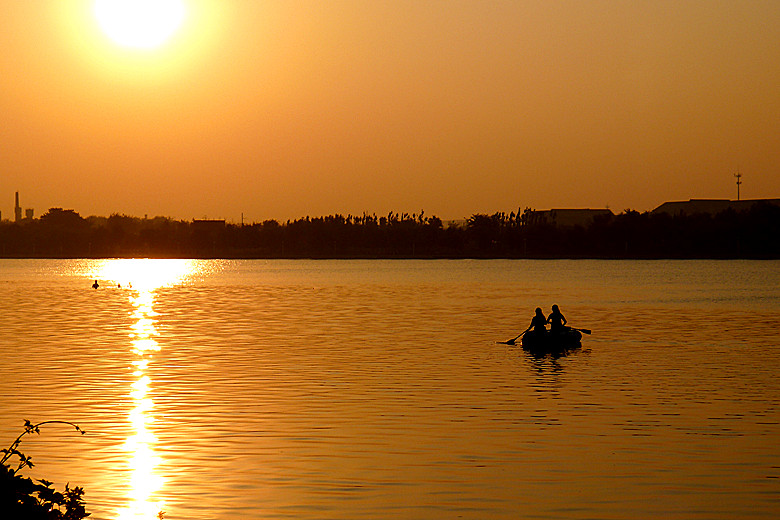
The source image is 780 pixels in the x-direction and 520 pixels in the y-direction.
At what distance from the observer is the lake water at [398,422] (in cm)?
2008

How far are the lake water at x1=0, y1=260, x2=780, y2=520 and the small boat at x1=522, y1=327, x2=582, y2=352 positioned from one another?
3.81ft

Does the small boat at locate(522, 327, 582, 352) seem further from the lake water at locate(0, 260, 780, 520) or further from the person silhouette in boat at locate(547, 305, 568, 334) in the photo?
the lake water at locate(0, 260, 780, 520)

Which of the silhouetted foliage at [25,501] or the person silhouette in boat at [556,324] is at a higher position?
the silhouetted foliage at [25,501]

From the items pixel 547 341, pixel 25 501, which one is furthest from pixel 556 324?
pixel 25 501

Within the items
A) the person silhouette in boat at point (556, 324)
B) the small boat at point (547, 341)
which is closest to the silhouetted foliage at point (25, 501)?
the small boat at point (547, 341)

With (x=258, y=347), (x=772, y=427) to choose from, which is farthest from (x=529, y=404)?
(x=258, y=347)

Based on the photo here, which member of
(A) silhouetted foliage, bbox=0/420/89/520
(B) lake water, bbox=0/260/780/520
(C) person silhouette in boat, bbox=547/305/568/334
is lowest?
(B) lake water, bbox=0/260/780/520

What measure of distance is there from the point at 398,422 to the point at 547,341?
69.1 ft

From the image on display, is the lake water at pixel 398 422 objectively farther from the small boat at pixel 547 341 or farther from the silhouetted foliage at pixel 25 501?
the silhouetted foliage at pixel 25 501

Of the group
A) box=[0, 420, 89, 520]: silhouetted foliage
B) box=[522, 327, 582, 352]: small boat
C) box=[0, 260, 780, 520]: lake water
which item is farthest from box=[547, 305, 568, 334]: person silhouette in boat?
box=[0, 420, 89, 520]: silhouetted foliage

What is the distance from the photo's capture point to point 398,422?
94.3 ft

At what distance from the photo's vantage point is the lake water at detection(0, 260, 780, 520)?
2008cm

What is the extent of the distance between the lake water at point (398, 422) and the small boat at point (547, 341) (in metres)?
1.16

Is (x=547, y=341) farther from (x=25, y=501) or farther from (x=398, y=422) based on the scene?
(x=25, y=501)
